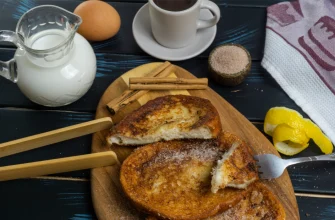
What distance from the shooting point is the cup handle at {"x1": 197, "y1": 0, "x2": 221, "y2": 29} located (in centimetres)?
187

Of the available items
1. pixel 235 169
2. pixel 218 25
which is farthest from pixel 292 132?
pixel 218 25

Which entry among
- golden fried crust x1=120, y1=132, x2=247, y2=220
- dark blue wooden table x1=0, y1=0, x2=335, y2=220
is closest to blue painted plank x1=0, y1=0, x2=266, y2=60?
dark blue wooden table x1=0, y1=0, x2=335, y2=220

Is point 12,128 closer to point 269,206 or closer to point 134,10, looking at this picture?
point 134,10

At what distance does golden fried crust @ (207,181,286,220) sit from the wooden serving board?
2.4 inches

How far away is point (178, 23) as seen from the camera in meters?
1.84

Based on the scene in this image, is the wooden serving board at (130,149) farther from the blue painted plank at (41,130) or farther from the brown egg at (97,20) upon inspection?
the brown egg at (97,20)

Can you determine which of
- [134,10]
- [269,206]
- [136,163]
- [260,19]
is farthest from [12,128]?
[260,19]

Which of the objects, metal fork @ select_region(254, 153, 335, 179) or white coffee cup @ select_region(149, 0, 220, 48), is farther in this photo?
white coffee cup @ select_region(149, 0, 220, 48)

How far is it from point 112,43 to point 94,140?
485 millimetres

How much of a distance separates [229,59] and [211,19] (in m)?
0.20

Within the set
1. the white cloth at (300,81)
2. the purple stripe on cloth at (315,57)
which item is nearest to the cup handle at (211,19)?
the white cloth at (300,81)

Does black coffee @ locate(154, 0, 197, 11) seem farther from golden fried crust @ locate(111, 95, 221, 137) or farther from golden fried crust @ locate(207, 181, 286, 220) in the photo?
golden fried crust @ locate(207, 181, 286, 220)

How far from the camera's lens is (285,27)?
2010mm

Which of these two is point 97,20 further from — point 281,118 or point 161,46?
point 281,118
